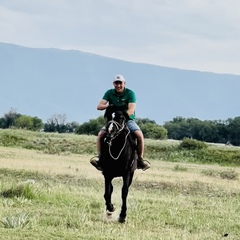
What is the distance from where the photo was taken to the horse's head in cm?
1091

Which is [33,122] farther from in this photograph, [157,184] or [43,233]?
[43,233]

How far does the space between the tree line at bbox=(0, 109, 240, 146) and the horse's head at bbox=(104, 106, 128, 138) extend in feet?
202

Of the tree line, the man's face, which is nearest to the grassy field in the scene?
the man's face

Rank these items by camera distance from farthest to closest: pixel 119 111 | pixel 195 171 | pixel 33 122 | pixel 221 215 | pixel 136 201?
pixel 33 122 < pixel 195 171 < pixel 136 201 < pixel 221 215 < pixel 119 111

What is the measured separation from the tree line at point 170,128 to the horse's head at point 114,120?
202 feet

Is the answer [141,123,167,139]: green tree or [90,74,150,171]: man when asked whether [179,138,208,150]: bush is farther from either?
[90,74,150,171]: man

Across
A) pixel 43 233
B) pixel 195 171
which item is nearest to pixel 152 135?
pixel 195 171

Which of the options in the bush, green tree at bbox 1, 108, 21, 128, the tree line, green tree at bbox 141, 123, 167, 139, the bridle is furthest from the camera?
green tree at bbox 1, 108, 21, 128

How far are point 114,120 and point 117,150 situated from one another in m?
0.54

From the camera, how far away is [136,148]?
11.8 metres

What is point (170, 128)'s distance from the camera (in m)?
99.8

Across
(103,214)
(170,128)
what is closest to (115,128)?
(103,214)

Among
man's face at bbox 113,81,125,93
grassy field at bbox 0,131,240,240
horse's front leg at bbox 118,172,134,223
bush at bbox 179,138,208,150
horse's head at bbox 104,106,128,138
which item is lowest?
grassy field at bbox 0,131,240,240

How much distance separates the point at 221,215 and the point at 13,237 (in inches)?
216
